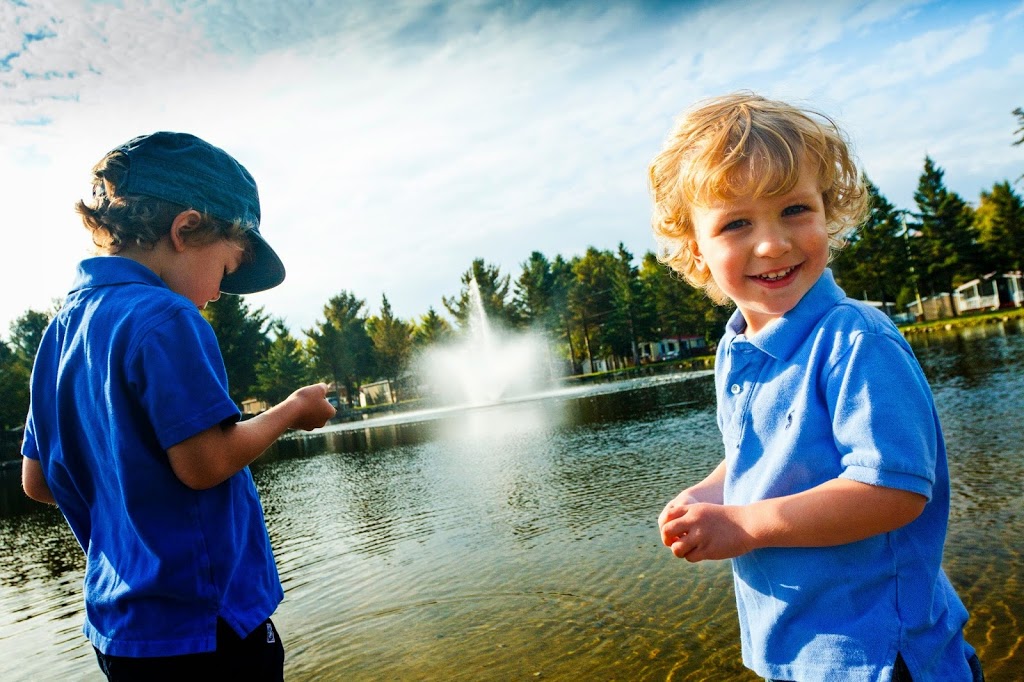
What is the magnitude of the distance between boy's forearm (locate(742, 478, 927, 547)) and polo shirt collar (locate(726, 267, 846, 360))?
0.99 feet

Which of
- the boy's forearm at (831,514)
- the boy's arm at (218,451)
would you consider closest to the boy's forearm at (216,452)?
the boy's arm at (218,451)

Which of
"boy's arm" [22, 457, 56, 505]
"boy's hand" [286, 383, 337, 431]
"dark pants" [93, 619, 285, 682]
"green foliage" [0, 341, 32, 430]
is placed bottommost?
"dark pants" [93, 619, 285, 682]

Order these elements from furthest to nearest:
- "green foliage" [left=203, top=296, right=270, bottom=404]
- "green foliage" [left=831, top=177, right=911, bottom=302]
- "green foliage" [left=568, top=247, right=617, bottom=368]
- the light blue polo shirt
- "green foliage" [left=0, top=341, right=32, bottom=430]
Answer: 1. "green foliage" [left=568, top=247, right=617, bottom=368]
2. "green foliage" [left=831, top=177, right=911, bottom=302]
3. "green foliage" [left=203, top=296, right=270, bottom=404]
4. "green foliage" [left=0, top=341, right=32, bottom=430]
5. the light blue polo shirt

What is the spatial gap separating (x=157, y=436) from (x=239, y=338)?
50.1 m

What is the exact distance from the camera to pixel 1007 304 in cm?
5372

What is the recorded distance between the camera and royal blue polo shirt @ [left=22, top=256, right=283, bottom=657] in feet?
5.42

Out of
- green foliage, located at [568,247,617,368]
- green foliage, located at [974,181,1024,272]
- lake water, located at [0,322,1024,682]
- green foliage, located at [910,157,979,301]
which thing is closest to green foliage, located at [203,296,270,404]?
green foliage, located at [568,247,617,368]

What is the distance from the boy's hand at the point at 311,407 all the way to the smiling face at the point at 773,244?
1.06 metres

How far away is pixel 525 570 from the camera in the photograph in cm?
547

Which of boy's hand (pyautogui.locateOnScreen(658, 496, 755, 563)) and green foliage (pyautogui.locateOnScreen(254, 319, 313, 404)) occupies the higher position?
green foliage (pyautogui.locateOnScreen(254, 319, 313, 404))

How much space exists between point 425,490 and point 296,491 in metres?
3.24

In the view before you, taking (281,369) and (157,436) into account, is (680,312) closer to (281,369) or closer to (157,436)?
(281,369)

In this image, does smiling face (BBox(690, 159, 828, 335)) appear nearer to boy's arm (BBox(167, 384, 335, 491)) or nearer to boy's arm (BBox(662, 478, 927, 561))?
boy's arm (BBox(662, 478, 927, 561))

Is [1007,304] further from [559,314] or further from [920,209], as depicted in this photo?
[559,314]
